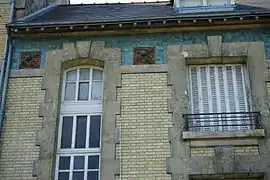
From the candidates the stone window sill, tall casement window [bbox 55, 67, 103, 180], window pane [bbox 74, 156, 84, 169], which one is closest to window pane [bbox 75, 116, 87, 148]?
tall casement window [bbox 55, 67, 103, 180]

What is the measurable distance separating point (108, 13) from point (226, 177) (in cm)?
592

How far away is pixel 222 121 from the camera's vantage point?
392 inches

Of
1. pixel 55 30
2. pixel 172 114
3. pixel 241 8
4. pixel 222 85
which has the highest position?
pixel 241 8

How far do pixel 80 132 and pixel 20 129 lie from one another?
4.36ft

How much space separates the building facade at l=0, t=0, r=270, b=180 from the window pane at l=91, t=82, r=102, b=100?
24 millimetres

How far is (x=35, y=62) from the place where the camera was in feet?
35.9

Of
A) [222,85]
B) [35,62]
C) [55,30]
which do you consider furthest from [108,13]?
[222,85]

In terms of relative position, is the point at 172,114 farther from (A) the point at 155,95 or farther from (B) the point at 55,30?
(B) the point at 55,30

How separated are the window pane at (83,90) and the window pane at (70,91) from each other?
0.17 m

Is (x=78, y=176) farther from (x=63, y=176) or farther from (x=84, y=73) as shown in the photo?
(x=84, y=73)

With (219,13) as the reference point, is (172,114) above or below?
below

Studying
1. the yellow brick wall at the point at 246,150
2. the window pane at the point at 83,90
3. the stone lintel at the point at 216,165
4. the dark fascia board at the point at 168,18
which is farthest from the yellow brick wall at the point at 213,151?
the dark fascia board at the point at 168,18

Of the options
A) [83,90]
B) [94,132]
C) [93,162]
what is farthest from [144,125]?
[83,90]

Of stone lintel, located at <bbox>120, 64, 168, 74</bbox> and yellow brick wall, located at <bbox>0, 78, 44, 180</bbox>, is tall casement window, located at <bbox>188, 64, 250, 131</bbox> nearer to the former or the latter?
stone lintel, located at <bbox>120, 64, 168, 74</bbox>
